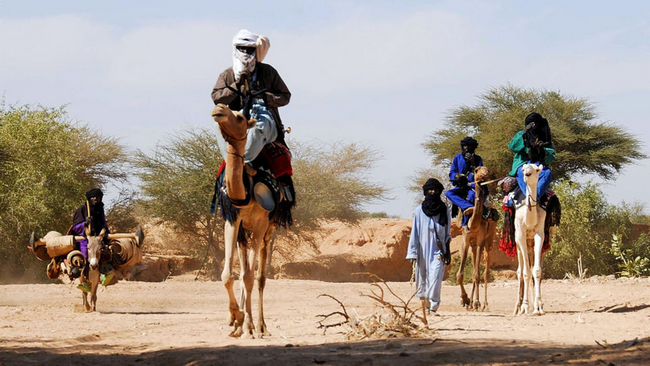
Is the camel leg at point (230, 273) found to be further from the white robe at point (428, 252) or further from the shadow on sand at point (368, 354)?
the white robe at point (428, 252)

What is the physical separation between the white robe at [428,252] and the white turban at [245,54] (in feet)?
11.8

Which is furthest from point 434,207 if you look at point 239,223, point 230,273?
point 230,273

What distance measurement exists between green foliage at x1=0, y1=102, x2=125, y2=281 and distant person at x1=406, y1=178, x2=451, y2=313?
1365cm

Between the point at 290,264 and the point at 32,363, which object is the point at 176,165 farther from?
the point at 32,363

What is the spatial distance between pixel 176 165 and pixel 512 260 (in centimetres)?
1163

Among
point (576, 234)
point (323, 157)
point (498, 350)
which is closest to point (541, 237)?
point (498, 350)

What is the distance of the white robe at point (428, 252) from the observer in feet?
38.3

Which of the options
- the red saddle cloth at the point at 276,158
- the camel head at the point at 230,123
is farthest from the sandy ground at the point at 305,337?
the camel head at the point at 230,123

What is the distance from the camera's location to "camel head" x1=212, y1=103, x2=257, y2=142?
7.97 m

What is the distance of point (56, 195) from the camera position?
78.1 ft

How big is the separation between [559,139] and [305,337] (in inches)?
823

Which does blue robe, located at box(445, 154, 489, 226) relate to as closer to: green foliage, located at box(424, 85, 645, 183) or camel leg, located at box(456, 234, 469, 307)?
camel leg, located at box(456, 234, 469, 307)

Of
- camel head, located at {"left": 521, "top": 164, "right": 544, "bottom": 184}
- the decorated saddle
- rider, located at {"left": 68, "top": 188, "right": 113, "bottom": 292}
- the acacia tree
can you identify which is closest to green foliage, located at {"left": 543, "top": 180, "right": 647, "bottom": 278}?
the acacia tree

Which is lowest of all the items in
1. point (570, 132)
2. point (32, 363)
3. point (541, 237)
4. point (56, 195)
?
point (32, 363)
